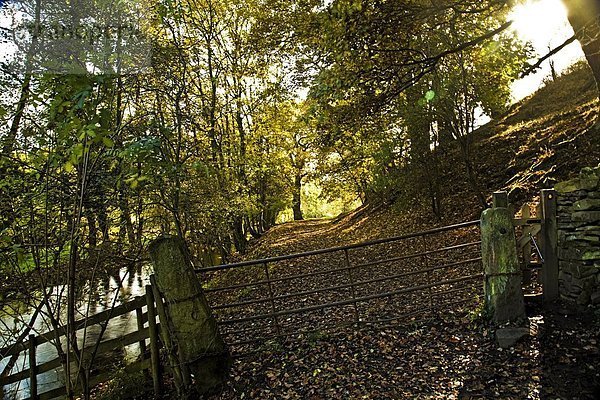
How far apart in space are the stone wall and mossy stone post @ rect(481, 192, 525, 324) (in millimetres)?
814

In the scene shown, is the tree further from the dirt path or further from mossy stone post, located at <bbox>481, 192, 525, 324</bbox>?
the dirt path

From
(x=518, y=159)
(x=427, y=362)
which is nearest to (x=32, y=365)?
(x=427, y=362)

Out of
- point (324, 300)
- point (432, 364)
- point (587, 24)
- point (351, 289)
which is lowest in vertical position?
point (432, 364)

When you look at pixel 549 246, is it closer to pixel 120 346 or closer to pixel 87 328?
pixel 120 346

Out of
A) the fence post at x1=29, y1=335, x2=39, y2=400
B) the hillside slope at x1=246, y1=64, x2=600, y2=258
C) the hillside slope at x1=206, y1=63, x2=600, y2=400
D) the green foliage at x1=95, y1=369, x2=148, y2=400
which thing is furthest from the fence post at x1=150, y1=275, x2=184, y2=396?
the hillside slope at x1=246, y1=64, x2=600, y2=258

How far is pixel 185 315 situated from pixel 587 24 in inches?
268

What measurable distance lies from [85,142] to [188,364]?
3.19 m

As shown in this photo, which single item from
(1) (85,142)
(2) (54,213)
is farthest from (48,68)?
(2) (54,213)

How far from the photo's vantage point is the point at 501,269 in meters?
5.15

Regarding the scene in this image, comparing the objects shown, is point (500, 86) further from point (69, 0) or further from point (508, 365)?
point (69, 0)

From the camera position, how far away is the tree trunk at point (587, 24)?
15.7ft

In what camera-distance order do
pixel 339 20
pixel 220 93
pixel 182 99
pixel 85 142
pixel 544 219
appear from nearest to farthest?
pixel 85 142 < pixel 544 219 < pixel 339 20 < pixel 182 99 < pixel 220 93

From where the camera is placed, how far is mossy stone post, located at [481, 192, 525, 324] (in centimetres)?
511

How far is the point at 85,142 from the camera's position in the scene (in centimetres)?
296
